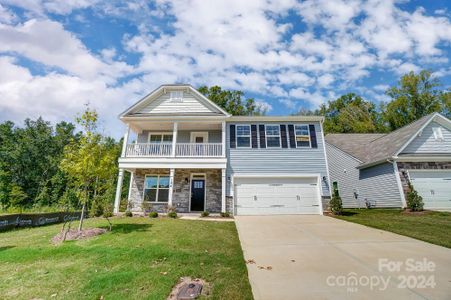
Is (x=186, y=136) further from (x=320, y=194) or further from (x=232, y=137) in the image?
(x=320, y=194)

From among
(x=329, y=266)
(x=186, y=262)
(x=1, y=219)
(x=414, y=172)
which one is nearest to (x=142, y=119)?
Result: (x=1, y=219)

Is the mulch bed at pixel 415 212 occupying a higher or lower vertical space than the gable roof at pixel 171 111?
lower

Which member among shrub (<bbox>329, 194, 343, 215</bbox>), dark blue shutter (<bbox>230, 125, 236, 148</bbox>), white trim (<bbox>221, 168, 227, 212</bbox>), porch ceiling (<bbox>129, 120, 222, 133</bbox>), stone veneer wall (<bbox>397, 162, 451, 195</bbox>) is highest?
porch ceiling (<bbox>129, 120, 222, 133</bbox>)

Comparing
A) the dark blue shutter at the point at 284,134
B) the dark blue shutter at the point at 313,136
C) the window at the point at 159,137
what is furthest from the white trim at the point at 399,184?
the window at the point at 159,137

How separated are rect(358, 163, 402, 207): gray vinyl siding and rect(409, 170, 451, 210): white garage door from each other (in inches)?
39.6

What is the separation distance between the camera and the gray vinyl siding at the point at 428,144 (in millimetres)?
13547

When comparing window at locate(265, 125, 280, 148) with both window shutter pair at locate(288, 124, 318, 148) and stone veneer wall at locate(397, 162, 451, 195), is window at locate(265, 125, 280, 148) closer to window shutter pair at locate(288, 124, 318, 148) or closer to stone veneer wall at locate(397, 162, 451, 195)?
window shutter pair at locate(288, 124, 318, 148)

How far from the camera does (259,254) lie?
5457 mm

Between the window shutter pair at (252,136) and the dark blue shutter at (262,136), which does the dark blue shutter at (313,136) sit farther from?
the window shutter pair at (252,136)

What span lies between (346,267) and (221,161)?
9.12 m

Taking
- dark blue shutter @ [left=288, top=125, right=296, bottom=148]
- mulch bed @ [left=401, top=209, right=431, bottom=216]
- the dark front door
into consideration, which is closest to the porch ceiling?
the dark front door

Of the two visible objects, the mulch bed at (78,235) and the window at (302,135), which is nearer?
the mulch bed at (78,235)

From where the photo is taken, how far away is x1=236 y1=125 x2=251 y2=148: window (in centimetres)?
1391

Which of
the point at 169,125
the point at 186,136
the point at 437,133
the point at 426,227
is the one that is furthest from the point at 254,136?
the point at 437,133
